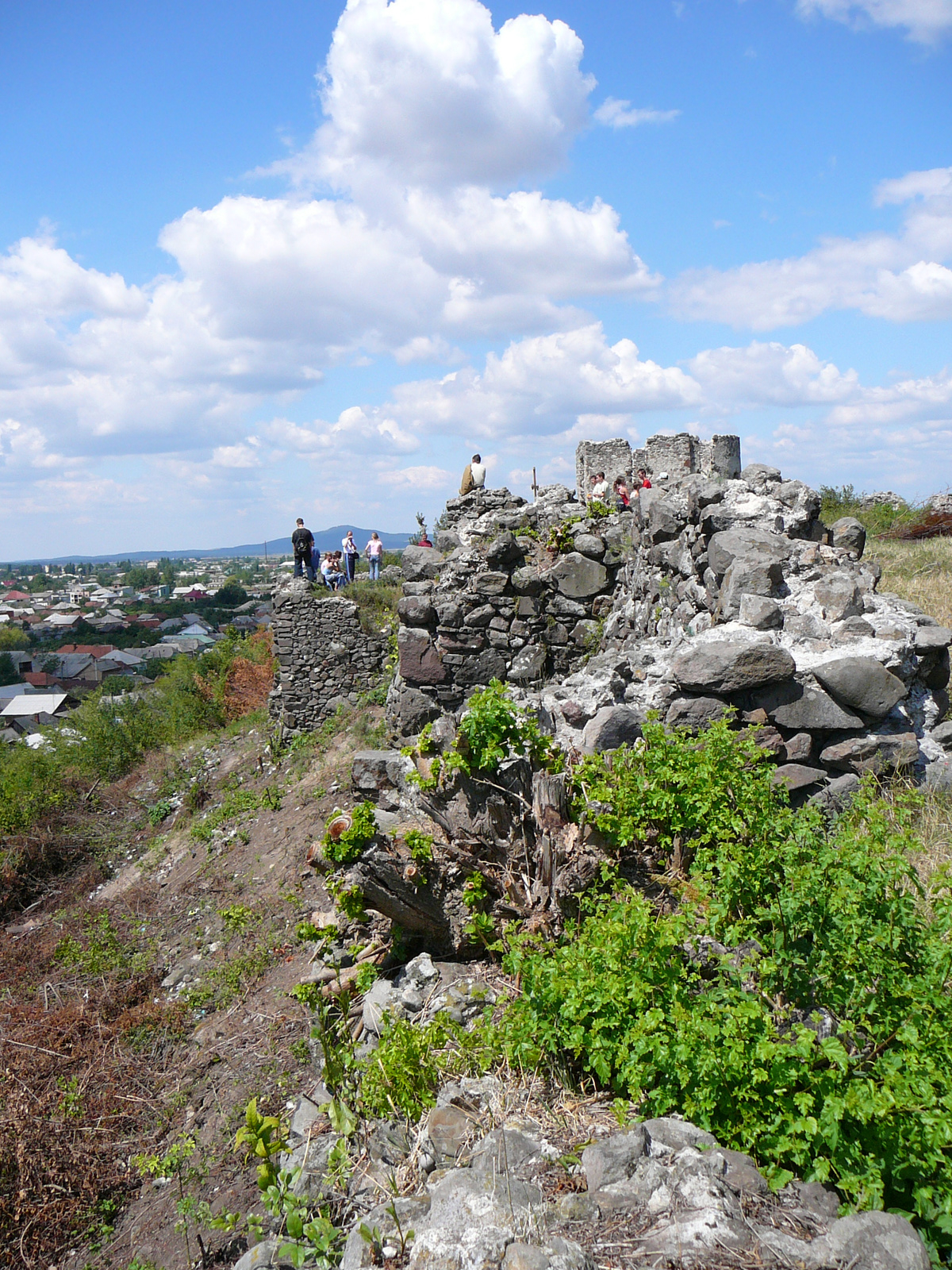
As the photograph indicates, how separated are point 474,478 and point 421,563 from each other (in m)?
2.80

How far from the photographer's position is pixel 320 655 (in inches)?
576

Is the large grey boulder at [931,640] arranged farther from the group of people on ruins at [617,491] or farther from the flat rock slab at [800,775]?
the group of people on ruins at [617,491]

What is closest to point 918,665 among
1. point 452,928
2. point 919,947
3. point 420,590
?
point 919,947

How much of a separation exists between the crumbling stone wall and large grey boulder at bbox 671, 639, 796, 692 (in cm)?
1023

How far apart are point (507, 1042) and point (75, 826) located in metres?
12.8

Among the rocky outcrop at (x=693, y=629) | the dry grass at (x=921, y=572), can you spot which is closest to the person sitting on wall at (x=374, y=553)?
the rocky outcrop at (x=693, y=629)

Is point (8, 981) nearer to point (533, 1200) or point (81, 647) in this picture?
point (533, 1200)

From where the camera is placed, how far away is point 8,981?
27.3ft

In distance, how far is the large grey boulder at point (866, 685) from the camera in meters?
4.79

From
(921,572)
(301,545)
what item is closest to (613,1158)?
(921,572)

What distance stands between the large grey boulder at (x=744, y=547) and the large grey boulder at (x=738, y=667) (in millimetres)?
1113

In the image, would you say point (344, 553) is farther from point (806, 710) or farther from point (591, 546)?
point (806, 710)

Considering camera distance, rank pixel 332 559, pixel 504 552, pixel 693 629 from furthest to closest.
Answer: pixel 332 559, pixel 504 552, pixel 693 629

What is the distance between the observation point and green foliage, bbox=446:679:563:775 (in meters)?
4.57
